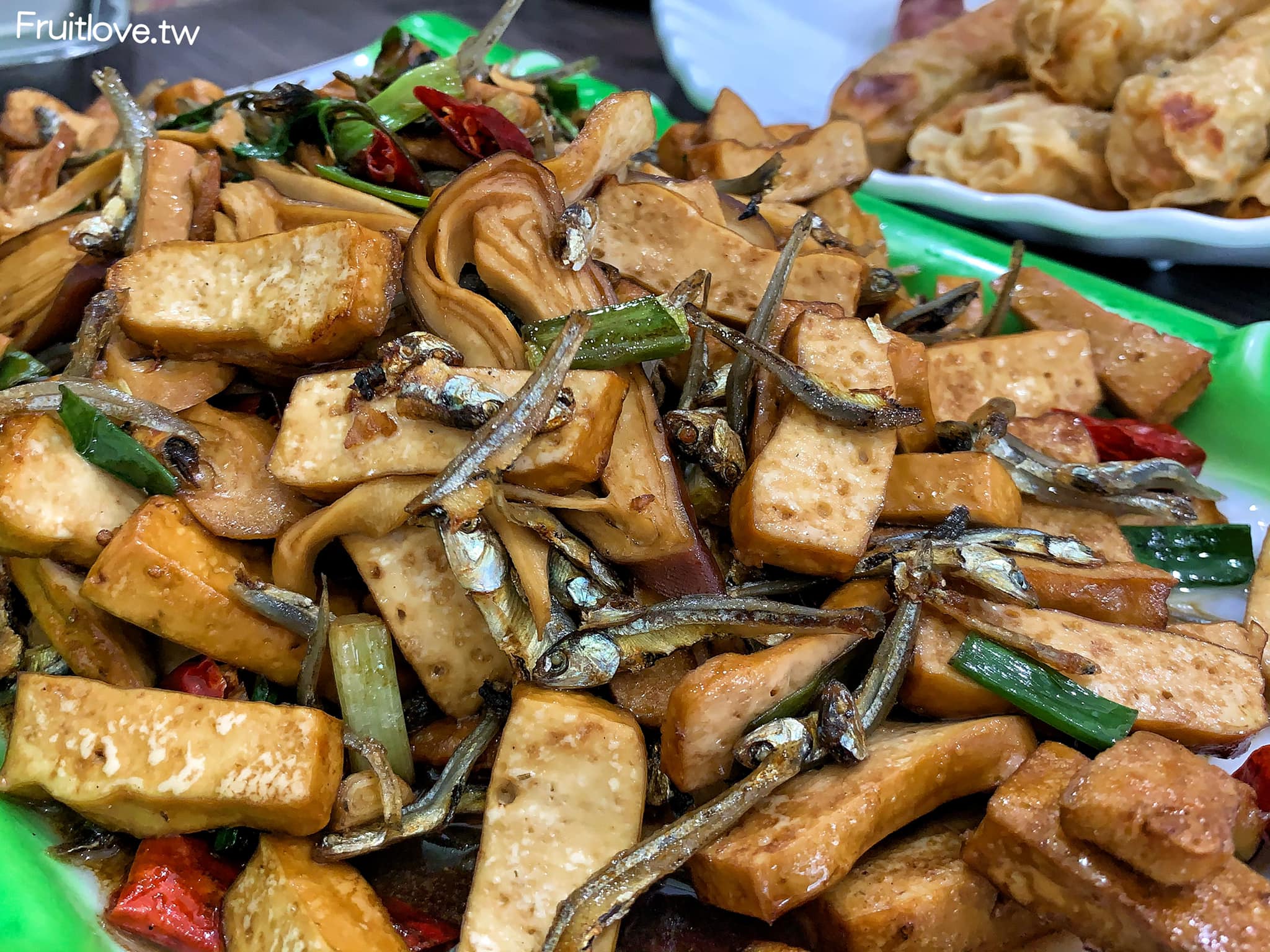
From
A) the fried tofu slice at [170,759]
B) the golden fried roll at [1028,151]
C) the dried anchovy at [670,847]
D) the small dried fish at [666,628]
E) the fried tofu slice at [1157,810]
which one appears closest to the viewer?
the fried tofu slice at [1157,810]

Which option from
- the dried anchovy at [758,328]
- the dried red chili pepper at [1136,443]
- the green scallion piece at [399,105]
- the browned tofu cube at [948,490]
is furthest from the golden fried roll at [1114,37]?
the browned tofu cube at [948,490]

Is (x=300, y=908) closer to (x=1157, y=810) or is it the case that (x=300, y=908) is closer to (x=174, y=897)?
(x=174, y=897)

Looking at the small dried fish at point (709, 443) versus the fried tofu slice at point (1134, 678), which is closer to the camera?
the fried tofu slice at point (1134, 678)

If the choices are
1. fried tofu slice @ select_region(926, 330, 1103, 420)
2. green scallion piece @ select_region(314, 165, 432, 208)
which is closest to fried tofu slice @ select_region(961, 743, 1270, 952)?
fried tofu slice @ select_region(926, 330, 1103, 420)

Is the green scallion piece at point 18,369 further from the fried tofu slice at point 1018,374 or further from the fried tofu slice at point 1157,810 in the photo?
the fried tofu slice at point 1157,810

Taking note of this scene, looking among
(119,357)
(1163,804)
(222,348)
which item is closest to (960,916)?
(1163,804)

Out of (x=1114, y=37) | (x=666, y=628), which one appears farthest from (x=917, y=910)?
(x=1114, y=37)
